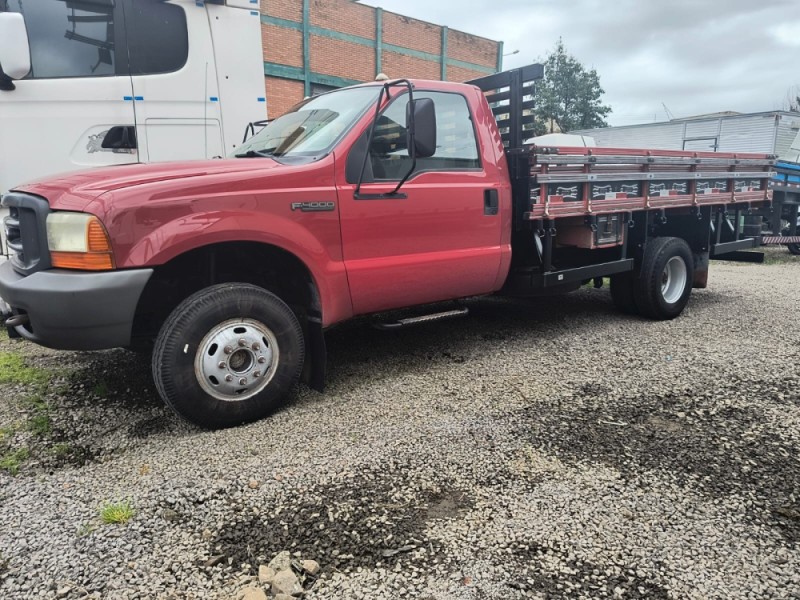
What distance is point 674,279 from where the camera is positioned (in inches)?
252

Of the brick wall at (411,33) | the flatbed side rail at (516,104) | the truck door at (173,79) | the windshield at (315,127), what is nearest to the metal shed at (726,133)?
the brick wall at (411,33)

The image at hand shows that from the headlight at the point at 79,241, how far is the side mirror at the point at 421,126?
1.95 meters

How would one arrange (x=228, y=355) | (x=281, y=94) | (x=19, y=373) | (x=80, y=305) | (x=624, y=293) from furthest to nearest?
(x=281, y=94) < (x=624, y=293) < (x=19, y=373) < (x=228, y=355) < (x=80, y=305)

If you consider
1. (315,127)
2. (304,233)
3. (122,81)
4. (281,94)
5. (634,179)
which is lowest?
(304,233)

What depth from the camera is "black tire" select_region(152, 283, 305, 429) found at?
129 inches

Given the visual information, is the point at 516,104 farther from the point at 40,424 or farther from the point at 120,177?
the point at 40,424

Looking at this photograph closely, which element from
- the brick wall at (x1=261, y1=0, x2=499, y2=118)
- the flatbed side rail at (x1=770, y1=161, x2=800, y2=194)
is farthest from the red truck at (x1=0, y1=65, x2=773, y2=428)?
the brick wall at (x1=261, y1=0, x2=499, y2=118)

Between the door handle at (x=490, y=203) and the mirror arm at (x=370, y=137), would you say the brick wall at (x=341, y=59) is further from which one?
the mirror arm at (x=370, y=137)

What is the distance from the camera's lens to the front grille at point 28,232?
10.5ft

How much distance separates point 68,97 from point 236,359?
3.72 m

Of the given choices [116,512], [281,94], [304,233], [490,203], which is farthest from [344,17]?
[116,512]

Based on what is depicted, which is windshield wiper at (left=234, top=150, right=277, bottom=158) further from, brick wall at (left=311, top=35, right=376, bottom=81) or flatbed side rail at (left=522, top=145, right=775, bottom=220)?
brick wall at (left=311, top=35, right=376, bottom=81)

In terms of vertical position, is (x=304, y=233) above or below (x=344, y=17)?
below

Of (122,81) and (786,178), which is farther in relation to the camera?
(786,178)
